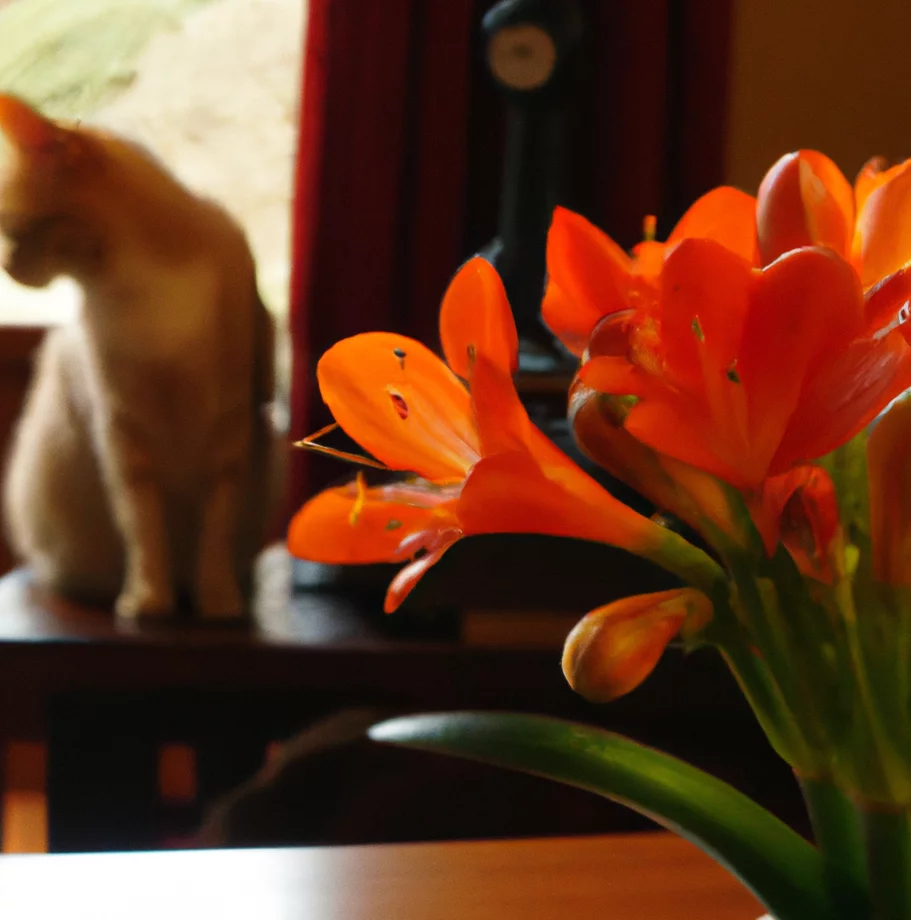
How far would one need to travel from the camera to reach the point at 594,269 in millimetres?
305

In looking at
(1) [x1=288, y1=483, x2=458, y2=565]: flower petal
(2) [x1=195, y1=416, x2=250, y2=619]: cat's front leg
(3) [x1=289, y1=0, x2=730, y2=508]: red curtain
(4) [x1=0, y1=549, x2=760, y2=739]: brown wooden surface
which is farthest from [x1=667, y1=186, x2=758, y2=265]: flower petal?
(3) [x1=289, y1=0, x2=730, y2=508]: red curtain

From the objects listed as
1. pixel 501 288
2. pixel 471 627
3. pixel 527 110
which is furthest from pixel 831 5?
pixel 501 288

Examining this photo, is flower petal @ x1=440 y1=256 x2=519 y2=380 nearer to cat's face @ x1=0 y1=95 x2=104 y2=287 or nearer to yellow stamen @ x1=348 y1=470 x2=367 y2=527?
yellow stamen @ x1=348 y1=470 x2=367 y2=527

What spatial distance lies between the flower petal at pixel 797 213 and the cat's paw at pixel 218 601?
78 centimetres

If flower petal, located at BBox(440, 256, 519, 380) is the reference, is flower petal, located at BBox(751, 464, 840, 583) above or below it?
below

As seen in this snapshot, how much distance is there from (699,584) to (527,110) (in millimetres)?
855

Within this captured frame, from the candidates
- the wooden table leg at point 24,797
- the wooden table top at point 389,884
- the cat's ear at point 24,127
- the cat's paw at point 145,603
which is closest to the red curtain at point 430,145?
the cat's paw at point 145,603

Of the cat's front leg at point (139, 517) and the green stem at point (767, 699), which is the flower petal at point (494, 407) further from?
the cat's front leg at point (139, 517)

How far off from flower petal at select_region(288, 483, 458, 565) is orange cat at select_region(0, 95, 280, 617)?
61cm

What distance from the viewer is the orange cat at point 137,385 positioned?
88cm

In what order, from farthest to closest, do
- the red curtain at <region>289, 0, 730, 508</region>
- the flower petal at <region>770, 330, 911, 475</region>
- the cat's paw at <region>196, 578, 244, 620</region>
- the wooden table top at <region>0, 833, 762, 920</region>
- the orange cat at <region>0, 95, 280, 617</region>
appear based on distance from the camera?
the red curtain at <region>289, 0, 730, 508</region> → the cat's paw at <region>196, 578, 244, 620</region> → the orange cat at <region>0, 95, 280, 617</region> → the wooden table top at <region>0, 833, 762, 920</region> → the flower petal at <region>770, 330, 911, 475</region>

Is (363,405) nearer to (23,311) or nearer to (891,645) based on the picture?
(891,645)

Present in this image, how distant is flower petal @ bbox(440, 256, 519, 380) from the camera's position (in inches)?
11.2

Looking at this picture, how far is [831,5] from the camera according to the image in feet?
4.76
